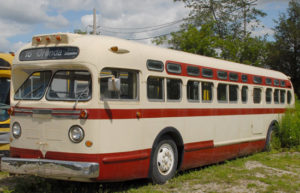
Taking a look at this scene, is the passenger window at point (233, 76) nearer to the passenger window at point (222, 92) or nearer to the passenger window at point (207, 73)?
the passenger window at point (222, 92)

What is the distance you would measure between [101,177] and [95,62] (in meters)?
1.87

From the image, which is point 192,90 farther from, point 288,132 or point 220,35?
point 220,35

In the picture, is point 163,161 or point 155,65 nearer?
point 155,65

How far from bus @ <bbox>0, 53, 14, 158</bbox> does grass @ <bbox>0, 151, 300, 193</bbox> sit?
2.24ft

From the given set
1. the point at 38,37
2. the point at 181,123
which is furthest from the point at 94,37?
the point at 181,123

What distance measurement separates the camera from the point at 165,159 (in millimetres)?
7805

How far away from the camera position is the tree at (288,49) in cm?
3869

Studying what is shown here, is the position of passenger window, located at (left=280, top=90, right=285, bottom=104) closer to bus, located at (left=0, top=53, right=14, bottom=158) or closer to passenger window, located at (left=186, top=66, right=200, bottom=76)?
passenger window, located at (left=186, top=66, right=200, bottom=76)

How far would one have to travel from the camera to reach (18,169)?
6512 millimetres

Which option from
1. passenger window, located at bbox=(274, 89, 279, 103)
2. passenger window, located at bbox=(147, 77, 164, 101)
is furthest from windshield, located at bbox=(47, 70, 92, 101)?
passenger window, located at bbox=(274, 89, 279, 103)

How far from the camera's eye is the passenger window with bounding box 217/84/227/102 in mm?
9875

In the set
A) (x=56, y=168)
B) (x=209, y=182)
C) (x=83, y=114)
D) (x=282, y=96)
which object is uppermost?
(x=282, y=96)

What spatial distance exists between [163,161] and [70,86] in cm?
248

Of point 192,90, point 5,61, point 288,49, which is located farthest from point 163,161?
point 288,49
